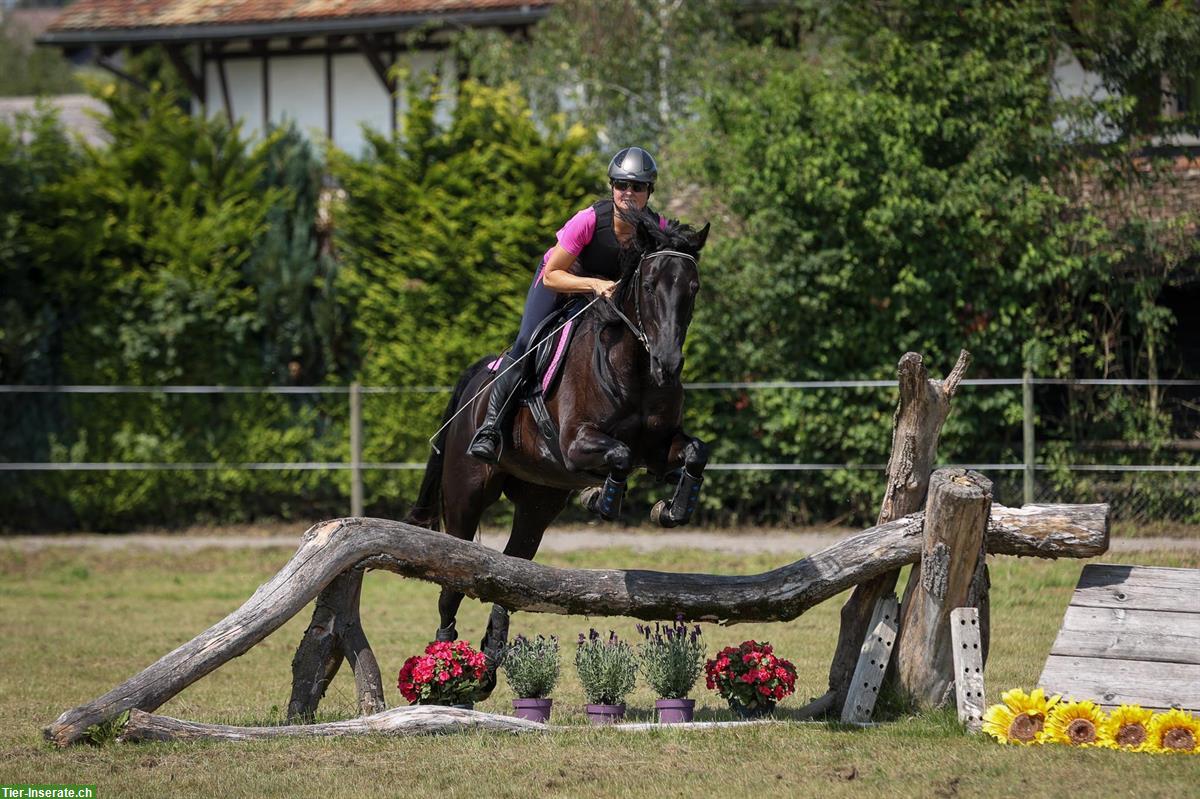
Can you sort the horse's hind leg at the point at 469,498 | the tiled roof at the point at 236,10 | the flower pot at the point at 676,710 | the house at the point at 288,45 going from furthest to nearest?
the house at the point at 288,45 → the tiled roof at the point at 236,10 → the horse's hind leg at the point at 469,498 → the flower pot at the point at 676,710

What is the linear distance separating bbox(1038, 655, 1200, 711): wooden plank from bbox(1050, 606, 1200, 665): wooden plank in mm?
35

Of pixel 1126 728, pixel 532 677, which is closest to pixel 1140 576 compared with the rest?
pixel 1126 728

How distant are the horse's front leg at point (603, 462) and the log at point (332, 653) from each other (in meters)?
1.20

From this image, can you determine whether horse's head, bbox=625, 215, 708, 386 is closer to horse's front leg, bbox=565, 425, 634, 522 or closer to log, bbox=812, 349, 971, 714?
horse's front leg, bbox=565, 425, 634, 522

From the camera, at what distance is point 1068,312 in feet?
48.4

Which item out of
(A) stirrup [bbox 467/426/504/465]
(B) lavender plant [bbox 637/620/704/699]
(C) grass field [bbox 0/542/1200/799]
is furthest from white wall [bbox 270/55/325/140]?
(B) lavender plant [bbox 637/620/704/699]

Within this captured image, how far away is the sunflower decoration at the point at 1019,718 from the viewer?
20.0 feet

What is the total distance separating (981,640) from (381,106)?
16.6 meters

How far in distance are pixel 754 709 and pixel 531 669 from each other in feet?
3.67

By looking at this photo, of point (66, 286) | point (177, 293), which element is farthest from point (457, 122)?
point (66, 286)

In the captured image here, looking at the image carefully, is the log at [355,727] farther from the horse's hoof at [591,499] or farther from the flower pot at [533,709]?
the horse's hoof at [591,499]

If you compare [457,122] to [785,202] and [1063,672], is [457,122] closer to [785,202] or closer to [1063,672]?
[785,202]

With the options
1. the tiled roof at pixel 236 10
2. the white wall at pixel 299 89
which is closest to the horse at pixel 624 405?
the tiled roof at pixel 236 10

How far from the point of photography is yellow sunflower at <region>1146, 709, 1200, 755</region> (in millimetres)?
5875
